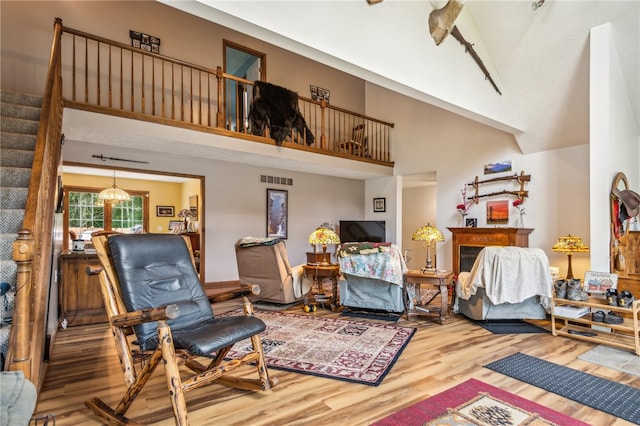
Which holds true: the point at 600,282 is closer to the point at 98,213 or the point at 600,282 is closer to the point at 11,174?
the point at 11,174

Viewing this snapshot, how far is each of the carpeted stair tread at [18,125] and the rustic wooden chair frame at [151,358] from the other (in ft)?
6.61

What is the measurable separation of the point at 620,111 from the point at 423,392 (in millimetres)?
4438

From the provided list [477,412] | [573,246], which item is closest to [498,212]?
[573,246]

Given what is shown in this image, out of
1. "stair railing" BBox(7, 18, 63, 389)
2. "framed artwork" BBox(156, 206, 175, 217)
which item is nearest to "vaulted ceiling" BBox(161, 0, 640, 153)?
"stair railing" BBox(7, 18, 63, 389)

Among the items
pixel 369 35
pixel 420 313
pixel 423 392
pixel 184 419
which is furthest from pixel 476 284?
pixel 184 419

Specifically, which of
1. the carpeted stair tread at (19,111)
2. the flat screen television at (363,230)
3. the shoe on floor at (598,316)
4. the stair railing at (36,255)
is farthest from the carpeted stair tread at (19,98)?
the shoe on floor at (598,316)

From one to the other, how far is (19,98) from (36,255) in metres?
2.85

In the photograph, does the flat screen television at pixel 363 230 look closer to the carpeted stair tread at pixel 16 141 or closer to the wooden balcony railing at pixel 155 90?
the wooden balcony railing at pixel 155 90

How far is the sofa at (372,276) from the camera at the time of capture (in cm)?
401

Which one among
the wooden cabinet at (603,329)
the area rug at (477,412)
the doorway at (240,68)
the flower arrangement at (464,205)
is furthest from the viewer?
the doorway at (240,68)

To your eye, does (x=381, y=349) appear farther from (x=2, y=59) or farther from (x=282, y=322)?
(x=2, y=59)

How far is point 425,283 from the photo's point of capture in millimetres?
4008

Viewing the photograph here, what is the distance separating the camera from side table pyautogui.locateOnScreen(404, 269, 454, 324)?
396 centimetres

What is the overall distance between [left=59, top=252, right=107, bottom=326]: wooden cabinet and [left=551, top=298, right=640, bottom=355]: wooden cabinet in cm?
517
